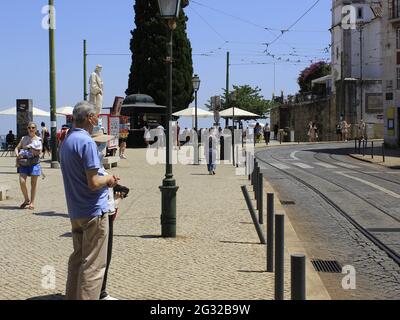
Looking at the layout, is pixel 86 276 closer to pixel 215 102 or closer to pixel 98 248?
pixel 98 248

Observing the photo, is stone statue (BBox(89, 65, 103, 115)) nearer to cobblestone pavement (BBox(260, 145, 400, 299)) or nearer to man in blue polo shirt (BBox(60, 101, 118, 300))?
cobblestone pavement (BBox(260, 145, 400, 299))

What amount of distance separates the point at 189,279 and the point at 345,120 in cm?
5027

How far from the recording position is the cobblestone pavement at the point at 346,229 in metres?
6.67

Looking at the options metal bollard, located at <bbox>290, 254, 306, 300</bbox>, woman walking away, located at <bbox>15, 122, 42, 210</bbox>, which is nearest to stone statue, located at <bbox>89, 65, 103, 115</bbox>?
woman walking away, located at <bbox>15, 122, 42, 210</bbox>

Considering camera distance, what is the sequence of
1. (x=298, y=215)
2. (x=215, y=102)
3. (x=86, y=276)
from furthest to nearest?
1. (x=215, y=102)
2. (x=298, y=215)
3. (x=86, y=276)

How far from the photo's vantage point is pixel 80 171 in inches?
189

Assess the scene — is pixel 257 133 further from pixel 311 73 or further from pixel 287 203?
pixel 287 203

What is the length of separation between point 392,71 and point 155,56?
59.4 feet

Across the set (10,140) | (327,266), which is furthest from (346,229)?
(10,140)

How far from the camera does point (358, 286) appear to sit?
6566 mm

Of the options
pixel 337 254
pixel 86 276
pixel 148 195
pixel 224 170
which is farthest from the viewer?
pixel 224 170
